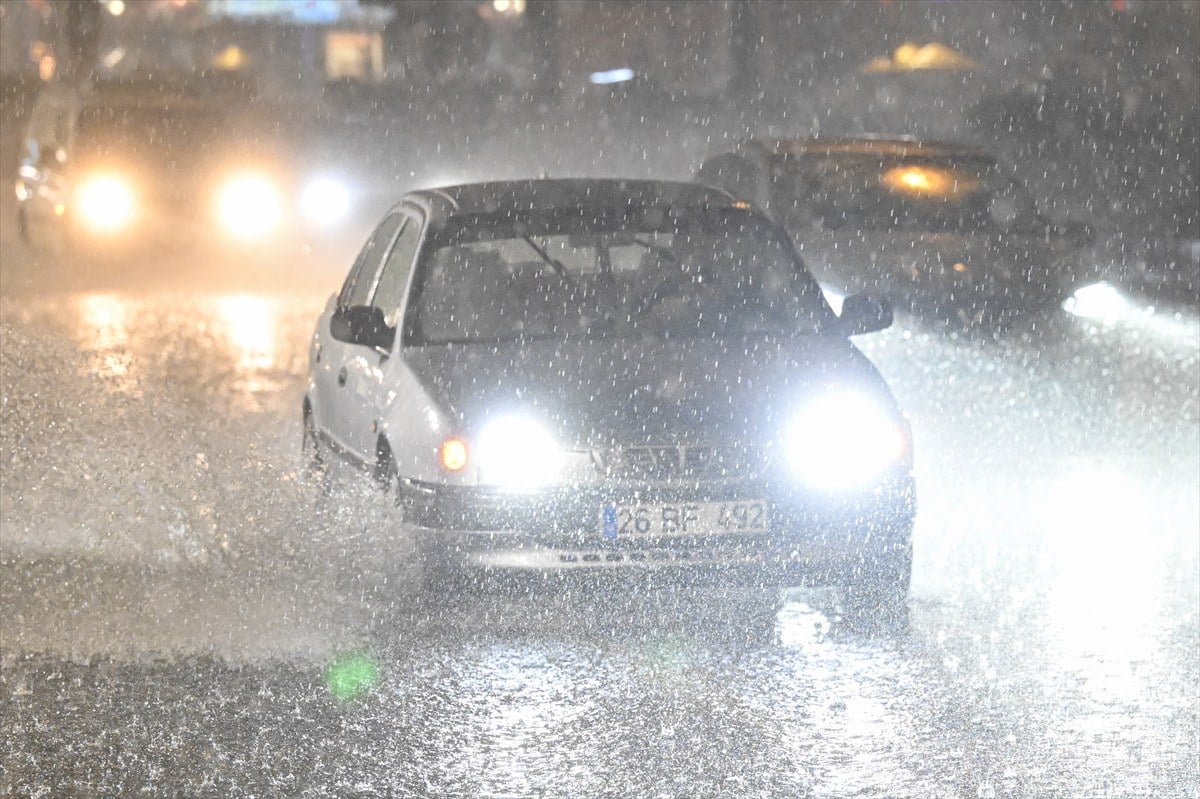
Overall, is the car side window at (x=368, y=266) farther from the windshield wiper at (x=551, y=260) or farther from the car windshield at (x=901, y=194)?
the car windshield at (x=901, y=194)

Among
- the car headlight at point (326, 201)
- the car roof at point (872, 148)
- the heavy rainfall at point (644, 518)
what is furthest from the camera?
the car headlight at point (326, 201)

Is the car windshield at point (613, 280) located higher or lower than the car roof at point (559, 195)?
lower

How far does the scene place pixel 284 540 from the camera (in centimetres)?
717

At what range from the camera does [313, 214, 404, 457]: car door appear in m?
7.30

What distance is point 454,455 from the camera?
6.01 meters

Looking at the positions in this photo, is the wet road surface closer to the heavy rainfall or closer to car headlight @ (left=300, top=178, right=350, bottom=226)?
the heavy rainfall

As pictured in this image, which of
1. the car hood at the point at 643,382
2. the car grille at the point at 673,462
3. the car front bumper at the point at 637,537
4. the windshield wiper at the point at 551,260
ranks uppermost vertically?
the windshield wiper at the point at 551,260

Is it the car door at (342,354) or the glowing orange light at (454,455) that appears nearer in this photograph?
the glowing orange light at (454,455)

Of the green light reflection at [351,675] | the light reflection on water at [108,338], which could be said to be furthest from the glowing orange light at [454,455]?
the light reflection on water at [108,338]

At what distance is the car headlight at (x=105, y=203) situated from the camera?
21234 millimetres

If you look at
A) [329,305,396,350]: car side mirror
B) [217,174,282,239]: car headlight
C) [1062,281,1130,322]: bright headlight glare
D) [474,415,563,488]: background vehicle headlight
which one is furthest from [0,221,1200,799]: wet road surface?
[217,174,282,239]: car headlight

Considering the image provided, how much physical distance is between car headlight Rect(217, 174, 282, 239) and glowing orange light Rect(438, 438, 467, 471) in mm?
16276

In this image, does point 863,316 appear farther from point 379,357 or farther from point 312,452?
point 312,452

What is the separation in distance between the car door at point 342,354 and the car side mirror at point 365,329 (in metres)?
0.11
